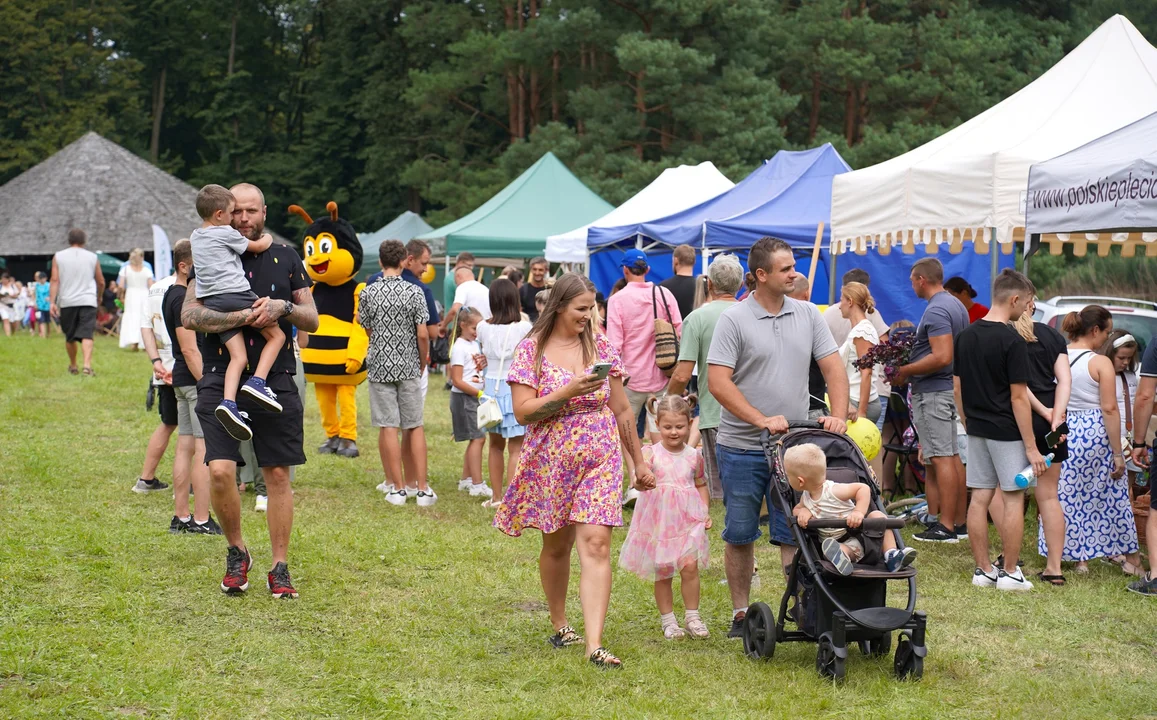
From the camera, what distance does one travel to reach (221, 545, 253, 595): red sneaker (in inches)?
239

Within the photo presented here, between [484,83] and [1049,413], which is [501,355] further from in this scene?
[484,83]

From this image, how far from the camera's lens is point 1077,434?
739cm

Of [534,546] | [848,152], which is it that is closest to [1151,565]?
[534,546]

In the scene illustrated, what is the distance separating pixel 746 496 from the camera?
549 centimetres

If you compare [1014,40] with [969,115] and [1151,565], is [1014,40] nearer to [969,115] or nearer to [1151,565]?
[969,115]

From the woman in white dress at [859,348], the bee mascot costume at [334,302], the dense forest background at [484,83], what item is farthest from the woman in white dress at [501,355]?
the dense forest background at [484,83]

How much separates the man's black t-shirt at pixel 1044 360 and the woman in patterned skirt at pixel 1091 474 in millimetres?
236

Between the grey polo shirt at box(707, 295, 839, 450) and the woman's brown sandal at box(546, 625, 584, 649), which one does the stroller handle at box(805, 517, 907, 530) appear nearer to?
the grey polo shirt at box(707, 295, 839, 450)

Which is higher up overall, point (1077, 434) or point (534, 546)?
point (1077, 434)

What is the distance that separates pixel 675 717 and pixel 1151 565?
12.3 feet

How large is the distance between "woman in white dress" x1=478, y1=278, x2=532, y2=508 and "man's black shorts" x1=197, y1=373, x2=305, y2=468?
2.91 meters

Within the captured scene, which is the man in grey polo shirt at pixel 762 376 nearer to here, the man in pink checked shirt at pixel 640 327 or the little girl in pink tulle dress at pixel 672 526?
the little girl in pink tulle dress at pixel 672 526

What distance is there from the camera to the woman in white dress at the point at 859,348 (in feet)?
28.1

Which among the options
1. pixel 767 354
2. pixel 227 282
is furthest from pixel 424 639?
pixel 767 354
